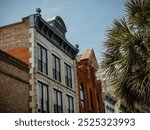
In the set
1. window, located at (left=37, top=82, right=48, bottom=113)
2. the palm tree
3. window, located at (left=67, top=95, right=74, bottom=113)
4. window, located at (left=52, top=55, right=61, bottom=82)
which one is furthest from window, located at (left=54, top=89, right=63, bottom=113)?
the palm tree

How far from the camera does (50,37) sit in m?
21.3

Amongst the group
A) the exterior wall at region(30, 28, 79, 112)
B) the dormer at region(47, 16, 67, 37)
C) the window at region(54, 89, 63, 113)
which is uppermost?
A: the dormer at region(47, 16, 67, 37)

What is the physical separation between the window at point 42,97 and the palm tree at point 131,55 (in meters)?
7.55

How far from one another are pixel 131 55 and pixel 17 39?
10.4 meters

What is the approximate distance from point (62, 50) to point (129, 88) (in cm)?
1270

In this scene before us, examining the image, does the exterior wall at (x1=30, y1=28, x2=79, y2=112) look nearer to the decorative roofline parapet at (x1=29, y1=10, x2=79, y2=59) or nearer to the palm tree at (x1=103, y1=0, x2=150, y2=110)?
the decorative roofline parapet at (x1=29, y1=10, x2=79, y2=59)

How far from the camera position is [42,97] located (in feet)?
62.0

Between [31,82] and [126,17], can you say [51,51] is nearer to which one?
[31,82]

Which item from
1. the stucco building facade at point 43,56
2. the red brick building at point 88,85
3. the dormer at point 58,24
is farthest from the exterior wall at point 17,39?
the red brick building at point 88,85

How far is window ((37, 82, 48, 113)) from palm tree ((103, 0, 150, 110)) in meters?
7.55

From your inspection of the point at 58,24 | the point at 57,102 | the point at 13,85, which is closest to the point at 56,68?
the point at 57,102

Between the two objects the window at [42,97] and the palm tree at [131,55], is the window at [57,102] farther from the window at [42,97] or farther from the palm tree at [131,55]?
the palm tree at [131,55]

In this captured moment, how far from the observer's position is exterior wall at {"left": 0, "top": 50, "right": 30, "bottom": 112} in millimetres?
15414

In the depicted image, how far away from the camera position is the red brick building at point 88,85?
85.2 ft
